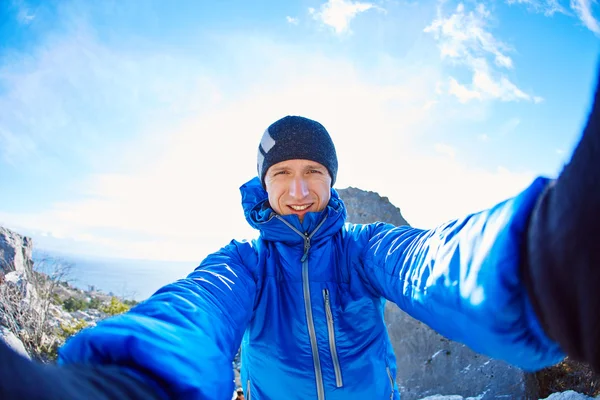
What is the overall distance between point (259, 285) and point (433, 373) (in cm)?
612

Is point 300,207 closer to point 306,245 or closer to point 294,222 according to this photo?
point 294,222

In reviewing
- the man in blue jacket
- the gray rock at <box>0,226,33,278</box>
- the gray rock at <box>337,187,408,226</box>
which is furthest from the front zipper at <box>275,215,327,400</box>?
the gray rock at <box>0,226,33,278</box>

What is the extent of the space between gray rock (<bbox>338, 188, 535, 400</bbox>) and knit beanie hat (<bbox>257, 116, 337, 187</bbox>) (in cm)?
510

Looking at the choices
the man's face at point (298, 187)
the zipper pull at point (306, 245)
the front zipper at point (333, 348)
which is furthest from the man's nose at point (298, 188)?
the front zipper at point (333, 348)

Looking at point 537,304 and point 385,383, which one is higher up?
point 537,304

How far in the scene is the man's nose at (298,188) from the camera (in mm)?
1760

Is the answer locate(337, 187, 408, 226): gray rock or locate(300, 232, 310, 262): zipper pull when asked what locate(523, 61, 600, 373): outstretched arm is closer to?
locate(300, 232, 310, 262): zipper pull

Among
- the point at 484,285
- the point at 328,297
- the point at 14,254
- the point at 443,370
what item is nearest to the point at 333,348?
the point at 328,297

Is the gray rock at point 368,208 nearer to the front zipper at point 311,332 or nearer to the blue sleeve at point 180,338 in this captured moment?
the front zipper at point 311,332

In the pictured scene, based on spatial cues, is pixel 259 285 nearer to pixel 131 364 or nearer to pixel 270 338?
pixel 270 338

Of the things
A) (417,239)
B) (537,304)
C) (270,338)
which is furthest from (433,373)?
(537,304)

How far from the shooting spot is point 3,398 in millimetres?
338

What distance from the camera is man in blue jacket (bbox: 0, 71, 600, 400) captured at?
1.58 ft

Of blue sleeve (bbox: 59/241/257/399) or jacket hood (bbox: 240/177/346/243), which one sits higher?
jacket hood (bbox: 240/177/346/243)
